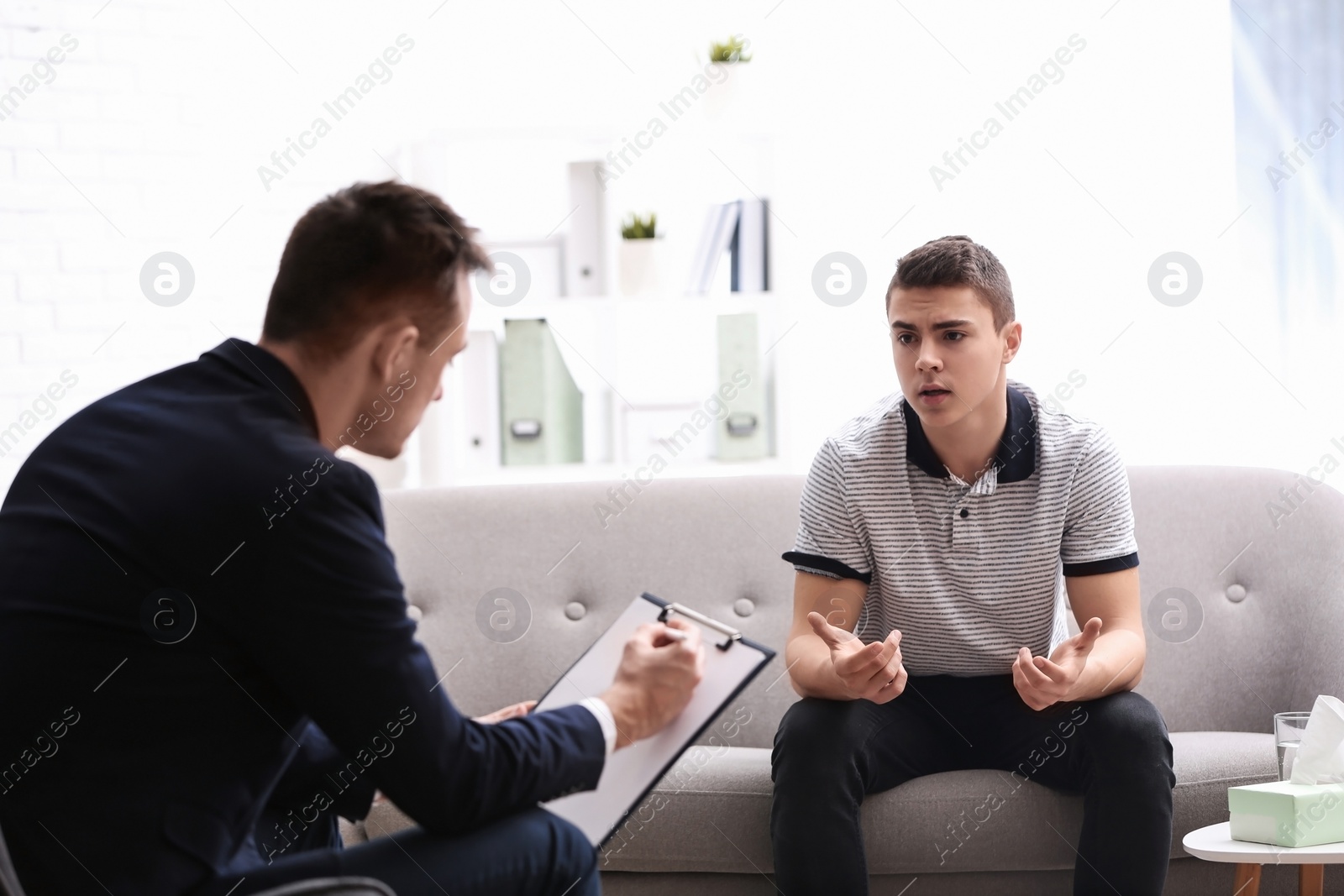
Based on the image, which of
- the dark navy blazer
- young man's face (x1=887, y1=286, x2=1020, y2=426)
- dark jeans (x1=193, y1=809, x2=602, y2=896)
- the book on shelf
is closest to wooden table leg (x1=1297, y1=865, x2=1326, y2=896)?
young man's face (x1=887, y1=286, x2=1020, y2=426)

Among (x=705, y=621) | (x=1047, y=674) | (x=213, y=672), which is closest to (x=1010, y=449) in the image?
(x=1047, y=674)

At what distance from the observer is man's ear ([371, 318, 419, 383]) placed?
108 cm

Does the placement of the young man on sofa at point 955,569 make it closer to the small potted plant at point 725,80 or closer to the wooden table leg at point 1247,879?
the wooden table leg at point 1247,879

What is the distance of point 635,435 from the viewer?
110 inches

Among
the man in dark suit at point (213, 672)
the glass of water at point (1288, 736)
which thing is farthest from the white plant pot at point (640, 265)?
the man in dark suit at point (213, 672)

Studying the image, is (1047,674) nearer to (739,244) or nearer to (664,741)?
(664,741)

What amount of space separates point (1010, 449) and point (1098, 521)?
17 centimetres

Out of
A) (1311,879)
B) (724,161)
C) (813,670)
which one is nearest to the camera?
(1311,879)

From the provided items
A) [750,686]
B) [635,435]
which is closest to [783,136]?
[635,435]

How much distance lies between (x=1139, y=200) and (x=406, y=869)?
8.59ft

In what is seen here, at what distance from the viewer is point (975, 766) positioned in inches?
69.5

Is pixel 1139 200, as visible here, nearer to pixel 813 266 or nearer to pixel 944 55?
pixel 944 55

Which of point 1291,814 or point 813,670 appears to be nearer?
point 1291,814

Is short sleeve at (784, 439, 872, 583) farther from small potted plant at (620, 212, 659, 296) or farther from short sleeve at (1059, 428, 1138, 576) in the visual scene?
small potted plant at (620, 212, 659, 296)
